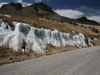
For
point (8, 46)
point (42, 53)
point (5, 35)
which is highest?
point (5, 35)

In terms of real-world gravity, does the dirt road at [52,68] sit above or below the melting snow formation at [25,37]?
below

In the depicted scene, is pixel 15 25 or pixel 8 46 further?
pixel 15 25

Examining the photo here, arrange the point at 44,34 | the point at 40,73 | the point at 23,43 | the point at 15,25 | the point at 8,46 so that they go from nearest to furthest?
the point at 40,73 < the point at 8,46 < the point at 23,43 < the point at 15,25 < the point at 44,34

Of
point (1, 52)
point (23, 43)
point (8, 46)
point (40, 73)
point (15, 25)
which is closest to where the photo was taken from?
point (40, 73)

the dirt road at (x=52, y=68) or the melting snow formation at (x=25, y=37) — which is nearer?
the dirt road at (x=52, y=68)

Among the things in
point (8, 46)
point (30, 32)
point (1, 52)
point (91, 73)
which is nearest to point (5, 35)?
point (8, 46)

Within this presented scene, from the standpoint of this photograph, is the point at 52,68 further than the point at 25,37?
No

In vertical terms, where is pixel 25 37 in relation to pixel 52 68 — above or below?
above

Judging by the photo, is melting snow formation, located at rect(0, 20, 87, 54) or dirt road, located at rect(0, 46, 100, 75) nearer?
dirt road, located at rect(0, 46, 100, 75)

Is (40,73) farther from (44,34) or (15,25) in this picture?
(44,34)

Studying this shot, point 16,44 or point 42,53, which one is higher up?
point 16,44

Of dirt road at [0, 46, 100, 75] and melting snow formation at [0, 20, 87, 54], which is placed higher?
melting snow formation at [0, 20, 87, 54]

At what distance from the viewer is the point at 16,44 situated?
2130 centimetres

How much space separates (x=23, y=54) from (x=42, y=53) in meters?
3.96
